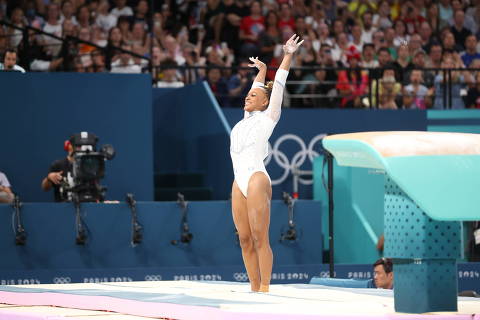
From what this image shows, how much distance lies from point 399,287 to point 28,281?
5.57m

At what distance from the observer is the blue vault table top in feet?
13.1

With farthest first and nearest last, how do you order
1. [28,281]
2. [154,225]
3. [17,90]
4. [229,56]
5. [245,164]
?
[229,56] < [17,90] < [154,225] < [28,281] < [245,164]

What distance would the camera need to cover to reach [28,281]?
9156 mm

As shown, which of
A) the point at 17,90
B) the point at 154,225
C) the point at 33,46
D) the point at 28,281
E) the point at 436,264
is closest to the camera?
the point at 436,264

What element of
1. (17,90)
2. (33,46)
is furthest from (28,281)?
(33,46)

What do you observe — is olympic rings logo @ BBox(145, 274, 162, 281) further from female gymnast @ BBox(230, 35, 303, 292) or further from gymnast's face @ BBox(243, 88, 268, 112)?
gymnast's face @ BBox(243, 88, 268, 112)

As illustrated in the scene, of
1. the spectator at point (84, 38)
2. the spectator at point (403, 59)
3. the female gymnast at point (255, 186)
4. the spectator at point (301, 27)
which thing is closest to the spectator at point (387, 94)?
the spectator at point (403, 59)

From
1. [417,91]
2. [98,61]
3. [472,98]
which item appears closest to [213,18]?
[98,61]

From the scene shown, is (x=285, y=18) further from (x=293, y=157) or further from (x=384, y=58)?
(x=293, y=157)

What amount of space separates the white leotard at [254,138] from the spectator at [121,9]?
7.08m

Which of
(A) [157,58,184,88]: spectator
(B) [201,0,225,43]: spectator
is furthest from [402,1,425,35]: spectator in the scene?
(A) [157,58,184,88]: spectator

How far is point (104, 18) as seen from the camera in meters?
13.0

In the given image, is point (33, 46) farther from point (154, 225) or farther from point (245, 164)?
point (245, 164)

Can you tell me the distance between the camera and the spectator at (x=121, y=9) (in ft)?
43.4
